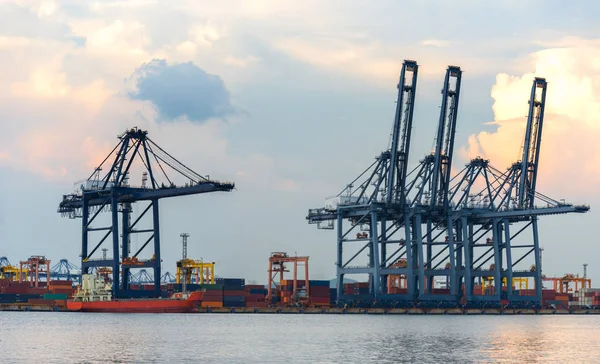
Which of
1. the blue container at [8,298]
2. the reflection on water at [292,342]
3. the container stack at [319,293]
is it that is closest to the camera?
the reflection on water at [292,342]

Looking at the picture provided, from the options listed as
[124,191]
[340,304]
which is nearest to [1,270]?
[124,191]

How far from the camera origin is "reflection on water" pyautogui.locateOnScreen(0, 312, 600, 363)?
186ft

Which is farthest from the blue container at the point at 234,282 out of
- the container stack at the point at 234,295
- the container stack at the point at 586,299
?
the container stack at the point at 586,299

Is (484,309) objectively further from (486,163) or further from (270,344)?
(270,344)

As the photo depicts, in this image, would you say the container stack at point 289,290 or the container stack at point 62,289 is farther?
the container stack at point 62,289

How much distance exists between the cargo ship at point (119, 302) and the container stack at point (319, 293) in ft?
42.5

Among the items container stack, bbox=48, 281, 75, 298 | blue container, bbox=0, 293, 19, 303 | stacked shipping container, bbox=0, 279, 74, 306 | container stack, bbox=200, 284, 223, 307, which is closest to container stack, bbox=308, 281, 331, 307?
container stack, bbox=200, 284, 223, 307

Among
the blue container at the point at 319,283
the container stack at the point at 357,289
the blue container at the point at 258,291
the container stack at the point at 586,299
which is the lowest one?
the container stack at the point at 586,299

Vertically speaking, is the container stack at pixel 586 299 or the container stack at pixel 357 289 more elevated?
the container stack at pixel 357 289

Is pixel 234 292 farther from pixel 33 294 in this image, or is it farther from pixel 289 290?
pixel 33 294

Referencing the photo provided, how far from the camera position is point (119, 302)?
114m

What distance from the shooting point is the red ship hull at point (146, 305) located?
367 ft

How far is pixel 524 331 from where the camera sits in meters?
83.2

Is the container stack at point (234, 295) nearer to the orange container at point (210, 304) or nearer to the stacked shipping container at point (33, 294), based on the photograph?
the orange container at point (210, 304)
